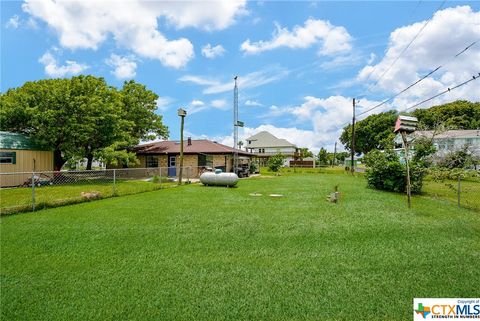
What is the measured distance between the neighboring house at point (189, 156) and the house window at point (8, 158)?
31.9 ft

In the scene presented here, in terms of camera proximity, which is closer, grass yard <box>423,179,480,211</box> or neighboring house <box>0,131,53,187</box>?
grass yard <box>423,179,480,211</box>

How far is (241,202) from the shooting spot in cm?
984

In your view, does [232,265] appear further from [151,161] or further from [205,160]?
[151,161]

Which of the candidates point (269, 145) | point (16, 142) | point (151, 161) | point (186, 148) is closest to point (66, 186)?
point (16, 142)

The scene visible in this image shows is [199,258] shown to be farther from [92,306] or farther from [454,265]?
[454,265]

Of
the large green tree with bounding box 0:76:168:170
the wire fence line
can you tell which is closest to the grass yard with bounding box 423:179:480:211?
the wire fence line

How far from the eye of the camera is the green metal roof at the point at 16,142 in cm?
1552

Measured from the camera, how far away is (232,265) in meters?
4.20

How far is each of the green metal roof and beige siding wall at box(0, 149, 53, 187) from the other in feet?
0.75

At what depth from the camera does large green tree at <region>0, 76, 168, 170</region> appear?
651 inches

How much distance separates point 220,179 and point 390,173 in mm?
8804

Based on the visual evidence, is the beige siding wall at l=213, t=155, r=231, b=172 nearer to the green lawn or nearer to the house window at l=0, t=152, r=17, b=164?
the house window at l=0, t=152, r=17, b=164

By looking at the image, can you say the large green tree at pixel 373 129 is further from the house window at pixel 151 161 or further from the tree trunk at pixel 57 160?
the tree trunk at pixel 57 160

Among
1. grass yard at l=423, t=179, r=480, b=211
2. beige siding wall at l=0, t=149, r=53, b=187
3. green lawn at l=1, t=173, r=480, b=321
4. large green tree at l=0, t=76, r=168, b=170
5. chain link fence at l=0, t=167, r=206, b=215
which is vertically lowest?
green lawn at l=1, t=173, r=480, b=321
